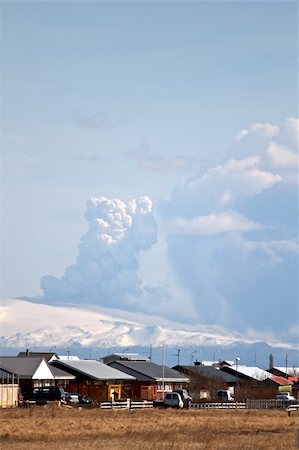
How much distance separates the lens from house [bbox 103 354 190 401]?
3988 inches

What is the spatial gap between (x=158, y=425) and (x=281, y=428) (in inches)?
271

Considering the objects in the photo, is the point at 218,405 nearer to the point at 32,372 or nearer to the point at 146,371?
the point at 32,372

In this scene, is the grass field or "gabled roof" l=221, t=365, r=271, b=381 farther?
"gabled roof" l=221, t=365, r=271, b=381

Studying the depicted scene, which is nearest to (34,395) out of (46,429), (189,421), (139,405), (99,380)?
(139,405)

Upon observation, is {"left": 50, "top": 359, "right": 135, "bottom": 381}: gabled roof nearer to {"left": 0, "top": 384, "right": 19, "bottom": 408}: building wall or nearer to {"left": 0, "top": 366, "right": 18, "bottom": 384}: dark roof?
{"left": 0, "top": 366, "right": 18, "bottom": 384}: dark roof

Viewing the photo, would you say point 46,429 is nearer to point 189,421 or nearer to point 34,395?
point 189,421

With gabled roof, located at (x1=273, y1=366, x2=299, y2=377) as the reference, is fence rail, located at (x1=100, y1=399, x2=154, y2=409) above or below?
below

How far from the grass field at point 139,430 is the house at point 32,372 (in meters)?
21.5

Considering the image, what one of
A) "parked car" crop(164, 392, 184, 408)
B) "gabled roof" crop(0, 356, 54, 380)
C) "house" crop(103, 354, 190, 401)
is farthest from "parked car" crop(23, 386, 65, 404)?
"house" crop(103, 354, 190, 401)

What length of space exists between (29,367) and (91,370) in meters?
9.38

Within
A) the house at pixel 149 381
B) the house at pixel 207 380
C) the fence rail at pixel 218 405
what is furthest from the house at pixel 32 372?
the house at pixel 207 380

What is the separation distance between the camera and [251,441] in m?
42.9

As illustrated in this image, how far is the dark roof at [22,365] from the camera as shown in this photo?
86812mm

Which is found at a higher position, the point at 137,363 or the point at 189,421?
the point at 137,363
